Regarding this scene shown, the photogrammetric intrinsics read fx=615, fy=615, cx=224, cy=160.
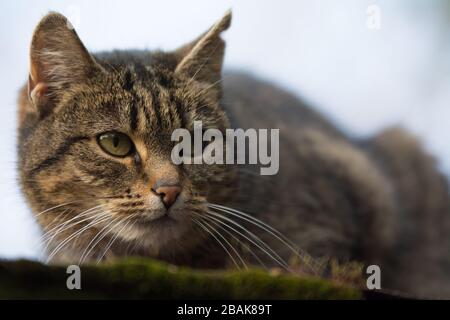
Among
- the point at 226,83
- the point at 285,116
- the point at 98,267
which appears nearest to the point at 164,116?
the point at 98,267

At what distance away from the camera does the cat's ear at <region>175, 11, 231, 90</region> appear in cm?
233

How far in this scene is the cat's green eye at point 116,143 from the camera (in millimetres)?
2094

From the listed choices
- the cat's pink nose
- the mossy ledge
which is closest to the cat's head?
the cat's pink nose

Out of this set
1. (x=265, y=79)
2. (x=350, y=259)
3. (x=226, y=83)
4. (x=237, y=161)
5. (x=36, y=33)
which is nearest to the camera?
(x=36, y=33)

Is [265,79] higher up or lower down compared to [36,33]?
higher up

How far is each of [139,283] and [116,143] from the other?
90cm

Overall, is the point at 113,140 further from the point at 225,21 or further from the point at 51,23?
the point at 225,21

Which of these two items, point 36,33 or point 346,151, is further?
point 346,151

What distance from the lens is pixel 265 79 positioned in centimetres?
384

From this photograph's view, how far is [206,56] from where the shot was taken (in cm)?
240

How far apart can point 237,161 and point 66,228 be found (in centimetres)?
71

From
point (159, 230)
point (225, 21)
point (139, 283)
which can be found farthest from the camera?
point (225, 21)

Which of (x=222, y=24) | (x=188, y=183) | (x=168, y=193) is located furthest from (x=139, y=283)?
(x=222, y=24)
